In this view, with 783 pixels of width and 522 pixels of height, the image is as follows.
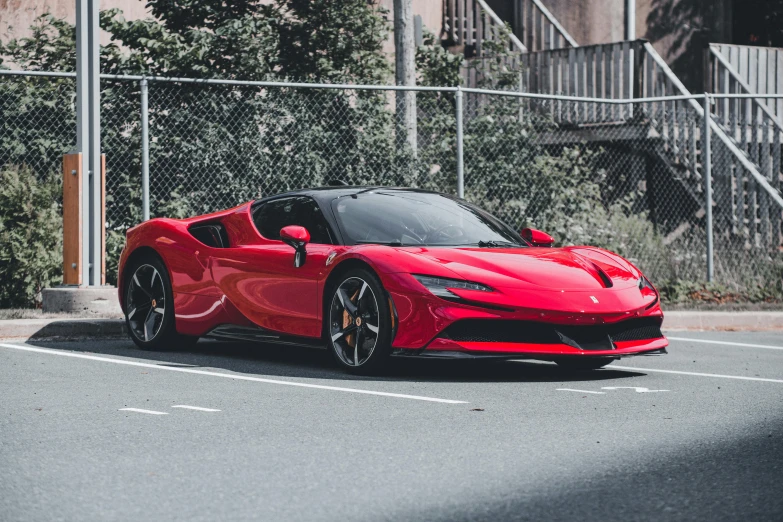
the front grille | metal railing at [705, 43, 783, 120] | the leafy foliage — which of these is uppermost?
metal railing at [705, 43, 783, 120]

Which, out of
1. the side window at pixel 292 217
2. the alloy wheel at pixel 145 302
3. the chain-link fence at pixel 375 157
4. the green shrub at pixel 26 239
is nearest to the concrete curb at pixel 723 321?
the chain-link fence at pixel 375 157

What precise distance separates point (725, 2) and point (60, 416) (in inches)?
781

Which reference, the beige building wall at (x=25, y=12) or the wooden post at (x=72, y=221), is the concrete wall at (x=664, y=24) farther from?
the wooden post at (x=72, y=221)

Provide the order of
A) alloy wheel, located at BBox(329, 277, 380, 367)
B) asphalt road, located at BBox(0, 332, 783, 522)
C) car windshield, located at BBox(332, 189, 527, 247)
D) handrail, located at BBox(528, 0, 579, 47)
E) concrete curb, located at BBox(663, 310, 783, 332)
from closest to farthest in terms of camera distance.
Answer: asphalt road, located at BBox(0, 332, 783, 522), alloy wheel, located at BBox(329, 277, 380, 367), car windshield, located at BBox(332, 189, 527, 247), concrete curb, located at BBox(663, 310, 783, 332), handrail, located at BBox(528, 0, 579, 47)

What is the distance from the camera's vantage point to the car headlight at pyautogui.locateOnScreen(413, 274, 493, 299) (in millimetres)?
7555

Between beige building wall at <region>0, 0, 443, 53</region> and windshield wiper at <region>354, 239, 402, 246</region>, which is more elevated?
beige building wall at <region>0, 0, 443, 53</region>

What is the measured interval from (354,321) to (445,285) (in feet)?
2.27

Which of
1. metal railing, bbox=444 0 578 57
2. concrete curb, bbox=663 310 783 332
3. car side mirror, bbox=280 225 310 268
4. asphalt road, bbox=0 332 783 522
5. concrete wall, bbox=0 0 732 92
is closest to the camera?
asphalt road, bbox=0 332 783 522

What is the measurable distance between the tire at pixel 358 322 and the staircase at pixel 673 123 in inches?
273

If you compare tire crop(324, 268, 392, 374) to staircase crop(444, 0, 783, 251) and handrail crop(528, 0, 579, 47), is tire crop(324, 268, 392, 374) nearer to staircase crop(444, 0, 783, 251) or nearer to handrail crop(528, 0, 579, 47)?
staircase crop(444, 0, 783, 251)

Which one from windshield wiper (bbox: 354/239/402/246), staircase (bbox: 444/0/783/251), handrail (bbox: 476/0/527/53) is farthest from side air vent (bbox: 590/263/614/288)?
handrail (bbox: 476/0/527/53)

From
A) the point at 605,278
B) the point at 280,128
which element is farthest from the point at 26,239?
the point at 605,278

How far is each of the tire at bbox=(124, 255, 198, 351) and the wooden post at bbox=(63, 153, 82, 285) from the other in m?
1.48

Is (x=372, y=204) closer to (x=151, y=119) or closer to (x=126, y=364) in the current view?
(x=126, y=364)
